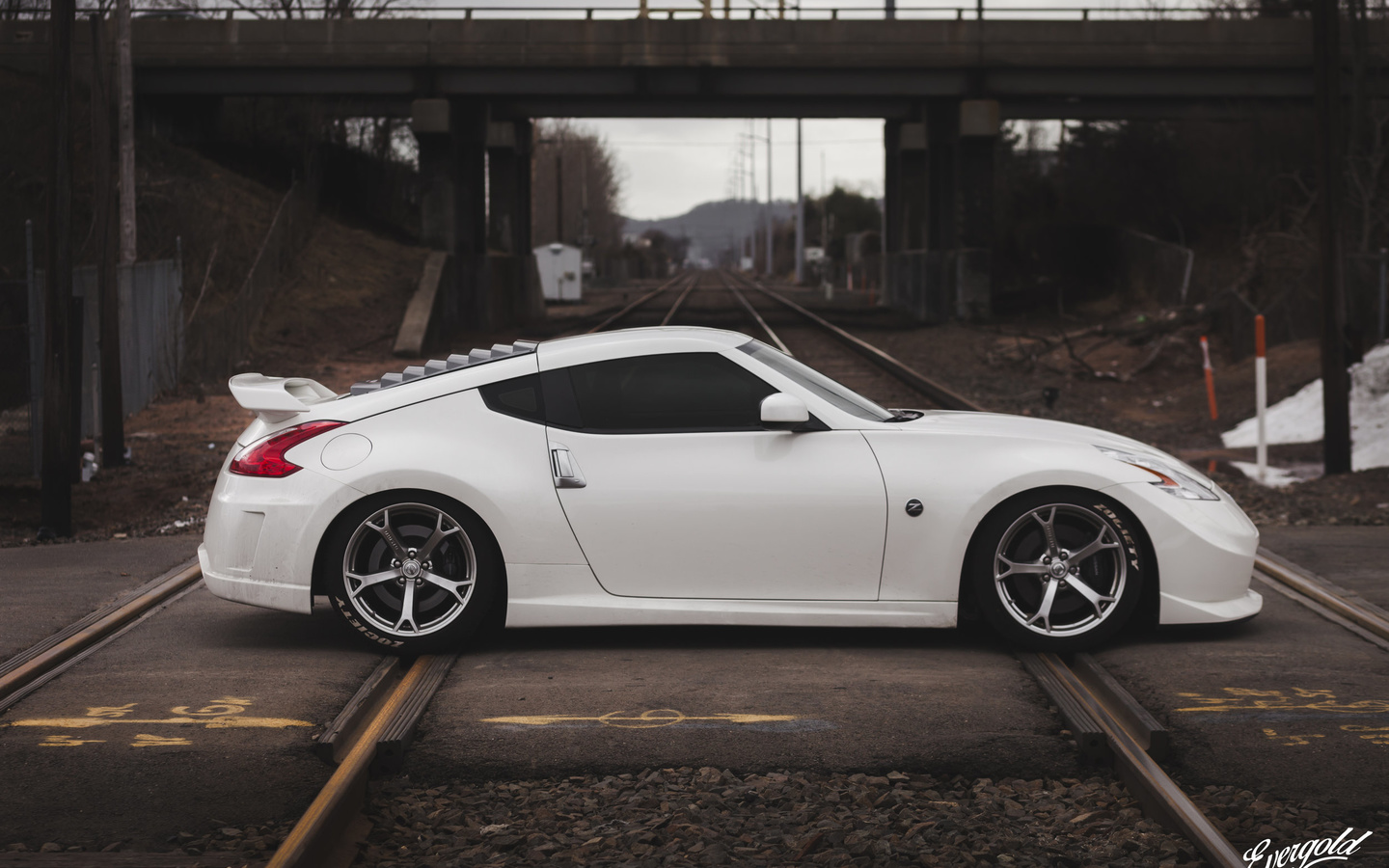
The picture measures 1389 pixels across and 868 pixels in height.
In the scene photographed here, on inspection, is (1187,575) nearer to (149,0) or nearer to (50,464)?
(50,464)

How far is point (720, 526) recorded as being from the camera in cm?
586

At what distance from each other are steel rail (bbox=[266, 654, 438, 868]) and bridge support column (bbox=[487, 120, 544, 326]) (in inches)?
1483

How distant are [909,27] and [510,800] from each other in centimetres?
3416

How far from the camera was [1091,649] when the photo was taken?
5.93 meters

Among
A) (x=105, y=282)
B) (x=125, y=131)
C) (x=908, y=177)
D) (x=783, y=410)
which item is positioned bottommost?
(x=783, y=410)

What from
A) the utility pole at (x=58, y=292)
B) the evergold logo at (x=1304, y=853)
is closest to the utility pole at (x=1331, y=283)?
the evergold logo at (x=1304, y=853)

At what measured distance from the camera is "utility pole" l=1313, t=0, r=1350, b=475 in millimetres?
11836

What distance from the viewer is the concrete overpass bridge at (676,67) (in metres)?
35.3

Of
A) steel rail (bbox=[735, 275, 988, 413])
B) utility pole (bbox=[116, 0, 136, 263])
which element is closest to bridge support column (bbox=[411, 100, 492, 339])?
steel rail (bbox=[735, 275, 988, 413])

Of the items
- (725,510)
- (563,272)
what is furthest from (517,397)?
(563,272)

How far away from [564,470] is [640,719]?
1.21m

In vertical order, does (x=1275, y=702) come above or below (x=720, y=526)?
below

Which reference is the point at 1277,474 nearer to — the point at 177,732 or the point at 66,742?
the point at 177,732

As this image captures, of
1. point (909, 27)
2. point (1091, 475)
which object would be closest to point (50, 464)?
point (1091, 475)
